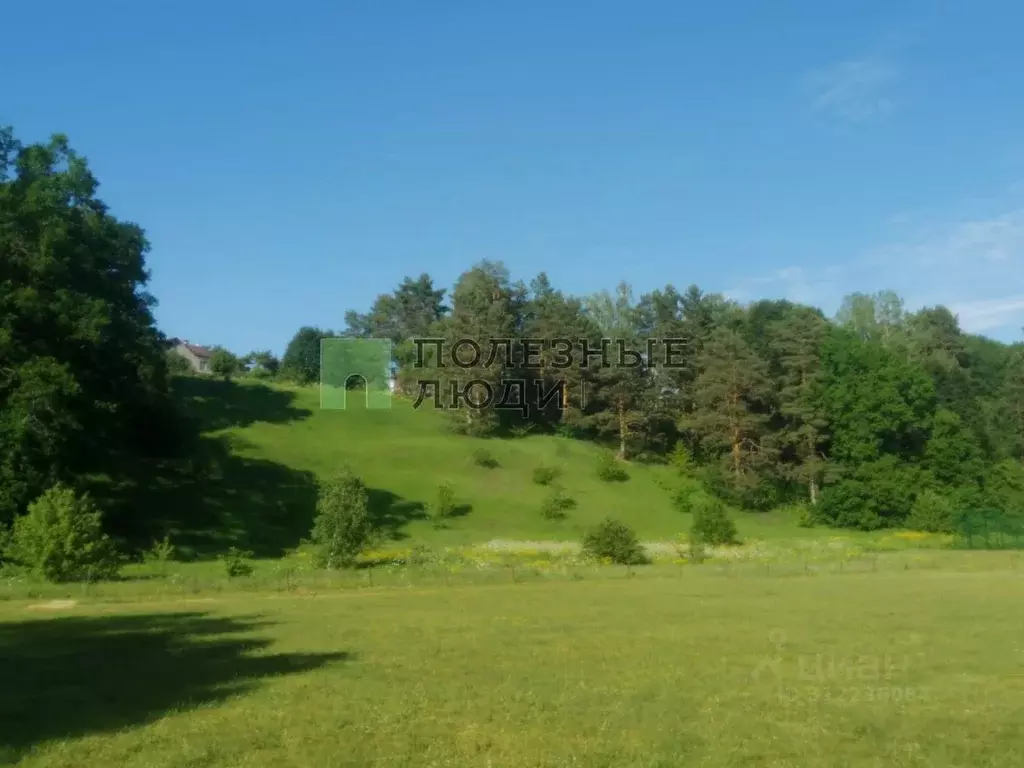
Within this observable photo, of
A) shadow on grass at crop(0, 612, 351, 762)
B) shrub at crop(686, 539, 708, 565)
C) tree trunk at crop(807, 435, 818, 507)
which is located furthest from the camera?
tree trunk at crop(807, 435, 818, 507)

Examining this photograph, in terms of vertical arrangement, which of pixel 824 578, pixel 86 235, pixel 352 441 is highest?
pixel 86 235

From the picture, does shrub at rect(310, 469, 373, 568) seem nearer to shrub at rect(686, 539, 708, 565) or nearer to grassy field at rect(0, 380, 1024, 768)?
grassy field at rect(0, 380, 1024, 768)

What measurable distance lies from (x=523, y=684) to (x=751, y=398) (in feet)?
220

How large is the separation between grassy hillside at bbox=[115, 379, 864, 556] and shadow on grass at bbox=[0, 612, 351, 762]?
101ft

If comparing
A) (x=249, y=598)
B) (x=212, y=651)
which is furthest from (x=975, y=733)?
(x=249, y=598)

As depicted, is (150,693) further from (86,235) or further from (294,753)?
(86,235)

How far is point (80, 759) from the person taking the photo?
941 centimetres

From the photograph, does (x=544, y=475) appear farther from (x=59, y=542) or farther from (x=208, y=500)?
(x=59, y=542)

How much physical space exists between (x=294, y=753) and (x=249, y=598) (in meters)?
19.5

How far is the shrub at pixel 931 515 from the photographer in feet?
219

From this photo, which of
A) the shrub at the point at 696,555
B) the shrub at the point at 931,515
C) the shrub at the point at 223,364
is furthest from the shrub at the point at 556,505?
the shrub at the point at 223,364

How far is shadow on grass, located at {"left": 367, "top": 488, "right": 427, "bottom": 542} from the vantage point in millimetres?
57000

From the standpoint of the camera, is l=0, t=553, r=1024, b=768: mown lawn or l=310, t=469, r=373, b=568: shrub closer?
l=0, t=553, r=1024, b=768: mown lawn

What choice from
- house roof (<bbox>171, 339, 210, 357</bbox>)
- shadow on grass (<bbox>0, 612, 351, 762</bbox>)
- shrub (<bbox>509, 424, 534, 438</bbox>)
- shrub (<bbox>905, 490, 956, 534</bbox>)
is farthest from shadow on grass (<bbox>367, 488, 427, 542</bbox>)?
house roof (<bbox>171, 339, 210, 357</bbox>)
